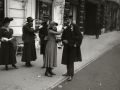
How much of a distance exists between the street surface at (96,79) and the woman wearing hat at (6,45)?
2454 mm

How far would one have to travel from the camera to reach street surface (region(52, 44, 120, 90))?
19.0ft

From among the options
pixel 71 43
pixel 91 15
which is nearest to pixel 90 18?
pixel 91 15

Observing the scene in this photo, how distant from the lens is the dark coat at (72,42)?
6449 millimetres

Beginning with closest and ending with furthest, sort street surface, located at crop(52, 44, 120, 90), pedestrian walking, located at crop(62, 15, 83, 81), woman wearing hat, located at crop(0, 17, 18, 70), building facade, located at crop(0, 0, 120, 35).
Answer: street surface, located at crop(52, 44, 120, 90) → pedestrian walking, located at crop(62, 15, 83, 81) → woman wearing hat, located at crop(0, 17, 18, 70) → building facade, located at crop(0, 0, 120, 35)

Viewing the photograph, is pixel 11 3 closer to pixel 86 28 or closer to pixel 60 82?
pixel 60 82

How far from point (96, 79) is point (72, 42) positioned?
55.1 inches

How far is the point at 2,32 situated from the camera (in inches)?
Answer: 291

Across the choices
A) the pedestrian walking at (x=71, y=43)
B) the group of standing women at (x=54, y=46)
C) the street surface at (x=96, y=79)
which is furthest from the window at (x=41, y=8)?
the pedestrian walking at (x=71, y=43)

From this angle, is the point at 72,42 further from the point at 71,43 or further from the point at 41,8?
the point at 41,8

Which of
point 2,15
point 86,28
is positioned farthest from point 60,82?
point 86,28

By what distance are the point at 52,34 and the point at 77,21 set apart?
12.9 m

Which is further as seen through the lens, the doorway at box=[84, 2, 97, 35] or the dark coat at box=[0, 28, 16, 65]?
the doorway at box=[84, 2, 97, 35]

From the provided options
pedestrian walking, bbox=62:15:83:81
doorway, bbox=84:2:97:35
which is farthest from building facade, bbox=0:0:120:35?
pedestrian walking, bbox=62:15:83:81

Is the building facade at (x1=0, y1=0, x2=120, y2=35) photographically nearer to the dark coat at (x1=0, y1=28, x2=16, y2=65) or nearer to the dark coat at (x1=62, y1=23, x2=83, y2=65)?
the dark coat at (x1=0, y1=28, x2=16, y2=65)
